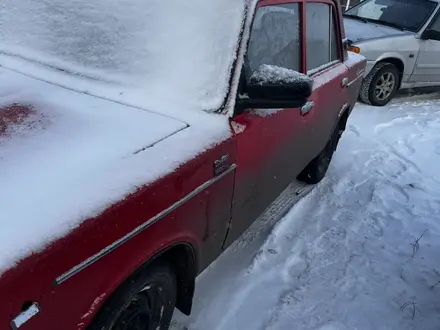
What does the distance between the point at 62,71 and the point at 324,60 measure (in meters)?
1.92

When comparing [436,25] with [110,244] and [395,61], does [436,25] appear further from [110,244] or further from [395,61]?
[110,244]

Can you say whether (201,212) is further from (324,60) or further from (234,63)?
(324,60)

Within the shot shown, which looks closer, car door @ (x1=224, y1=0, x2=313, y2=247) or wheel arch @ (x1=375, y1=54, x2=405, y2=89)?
car door @ (x1=224, y1=0, x2=313, y2=247)

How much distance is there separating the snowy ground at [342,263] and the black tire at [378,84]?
2.12 meters

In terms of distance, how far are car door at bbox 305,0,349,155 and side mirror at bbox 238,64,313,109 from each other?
93 centimetres

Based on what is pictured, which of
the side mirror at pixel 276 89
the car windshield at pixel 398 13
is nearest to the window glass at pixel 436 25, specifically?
the car windshield at pixel 398 13

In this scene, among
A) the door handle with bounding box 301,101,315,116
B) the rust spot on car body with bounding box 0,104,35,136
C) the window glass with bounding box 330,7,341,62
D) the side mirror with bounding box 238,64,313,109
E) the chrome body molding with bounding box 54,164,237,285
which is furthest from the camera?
the window glass with bounding box 330,7,341,62

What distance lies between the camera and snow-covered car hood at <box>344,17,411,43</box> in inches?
256

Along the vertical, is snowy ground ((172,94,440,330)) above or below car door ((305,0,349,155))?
below

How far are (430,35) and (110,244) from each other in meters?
6.64

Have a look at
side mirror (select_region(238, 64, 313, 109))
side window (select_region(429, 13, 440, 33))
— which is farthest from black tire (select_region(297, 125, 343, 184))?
side window (select_region(429, 13, 440, 33))

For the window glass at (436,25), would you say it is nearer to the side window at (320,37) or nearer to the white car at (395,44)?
the white car at (395,44)

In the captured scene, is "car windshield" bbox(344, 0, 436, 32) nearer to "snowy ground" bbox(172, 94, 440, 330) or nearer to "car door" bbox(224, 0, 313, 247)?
"snowy ground" bbox(172, 94, 440, 330)

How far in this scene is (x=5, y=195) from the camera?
1.48 meters
